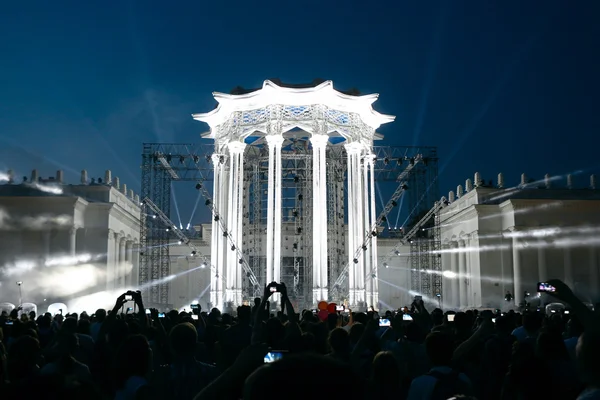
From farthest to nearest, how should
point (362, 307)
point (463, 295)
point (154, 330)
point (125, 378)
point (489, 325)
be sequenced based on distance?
point (463, 295) → point (362, 307) → point (154, 330) → point (489, 325) → point (125, 378)

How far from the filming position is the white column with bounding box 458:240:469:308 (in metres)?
67.1

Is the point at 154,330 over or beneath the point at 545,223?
beneath

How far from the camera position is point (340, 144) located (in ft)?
176

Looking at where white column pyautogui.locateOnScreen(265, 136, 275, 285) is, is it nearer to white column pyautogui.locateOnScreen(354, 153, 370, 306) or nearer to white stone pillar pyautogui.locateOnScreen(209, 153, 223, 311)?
white stone pillar pyautogui.locateOnScreen(209, 153, 223, 311)

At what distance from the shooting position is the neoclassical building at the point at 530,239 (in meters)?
61.1

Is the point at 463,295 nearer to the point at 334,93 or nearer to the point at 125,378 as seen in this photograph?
the point at 334,93

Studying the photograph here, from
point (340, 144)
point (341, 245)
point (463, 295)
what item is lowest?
point (463, 295)

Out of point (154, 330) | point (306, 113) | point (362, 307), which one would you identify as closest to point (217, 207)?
point (306, 113)

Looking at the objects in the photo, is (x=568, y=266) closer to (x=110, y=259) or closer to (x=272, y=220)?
(x=272, y=220)

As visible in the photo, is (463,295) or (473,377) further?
(463,295)

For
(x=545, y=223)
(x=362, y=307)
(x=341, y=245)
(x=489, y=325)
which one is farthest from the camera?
(x=545, y=223)

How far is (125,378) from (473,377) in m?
5.32

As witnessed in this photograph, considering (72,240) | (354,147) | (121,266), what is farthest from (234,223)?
(121,266)

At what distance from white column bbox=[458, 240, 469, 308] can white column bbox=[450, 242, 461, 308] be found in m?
0.74
